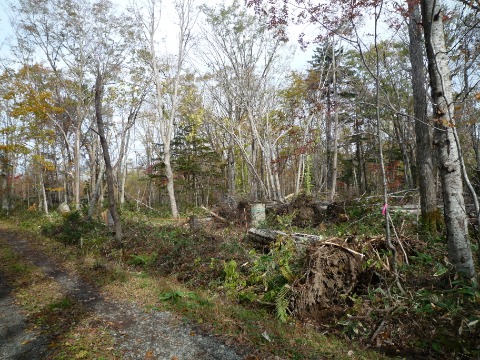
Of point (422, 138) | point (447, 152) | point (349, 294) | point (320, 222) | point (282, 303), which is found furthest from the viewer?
point (320, 222)

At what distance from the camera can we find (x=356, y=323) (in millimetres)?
3859

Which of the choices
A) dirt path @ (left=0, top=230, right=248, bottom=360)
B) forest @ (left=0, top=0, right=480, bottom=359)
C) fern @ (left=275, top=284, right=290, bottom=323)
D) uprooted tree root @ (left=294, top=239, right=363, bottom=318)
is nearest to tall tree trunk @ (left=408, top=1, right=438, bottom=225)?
forest @ (left=0, top=0, right=480, bottom=359)

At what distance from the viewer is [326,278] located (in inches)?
184

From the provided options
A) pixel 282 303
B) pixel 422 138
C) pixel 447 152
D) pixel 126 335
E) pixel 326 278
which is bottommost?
pixel 126 335

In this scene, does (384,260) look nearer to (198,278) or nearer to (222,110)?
(198,278)

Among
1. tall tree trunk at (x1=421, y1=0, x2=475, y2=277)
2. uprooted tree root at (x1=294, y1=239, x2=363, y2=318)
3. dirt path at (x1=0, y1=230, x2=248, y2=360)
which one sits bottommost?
A: dirt path at (x1=0, y1=230, x2=248, y2=360)

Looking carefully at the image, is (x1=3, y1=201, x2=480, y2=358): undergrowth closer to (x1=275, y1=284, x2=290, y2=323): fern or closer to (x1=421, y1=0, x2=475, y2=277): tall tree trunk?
(x1=275, y1=284, x2=290, y2=323): fern

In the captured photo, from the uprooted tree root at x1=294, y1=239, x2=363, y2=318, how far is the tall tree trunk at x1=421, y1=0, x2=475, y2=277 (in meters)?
1.44

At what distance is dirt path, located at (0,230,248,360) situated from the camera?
3.65m

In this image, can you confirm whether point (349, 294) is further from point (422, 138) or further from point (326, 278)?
point (422, 138)

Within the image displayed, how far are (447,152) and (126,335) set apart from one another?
212 inches

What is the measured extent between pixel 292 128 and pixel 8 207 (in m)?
23.9

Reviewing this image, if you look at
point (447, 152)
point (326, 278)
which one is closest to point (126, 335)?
point (326, 278)

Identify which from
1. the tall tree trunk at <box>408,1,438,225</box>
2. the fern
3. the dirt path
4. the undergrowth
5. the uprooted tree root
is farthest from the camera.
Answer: the tall tree trunk at <box>408,1,438,225</box>
